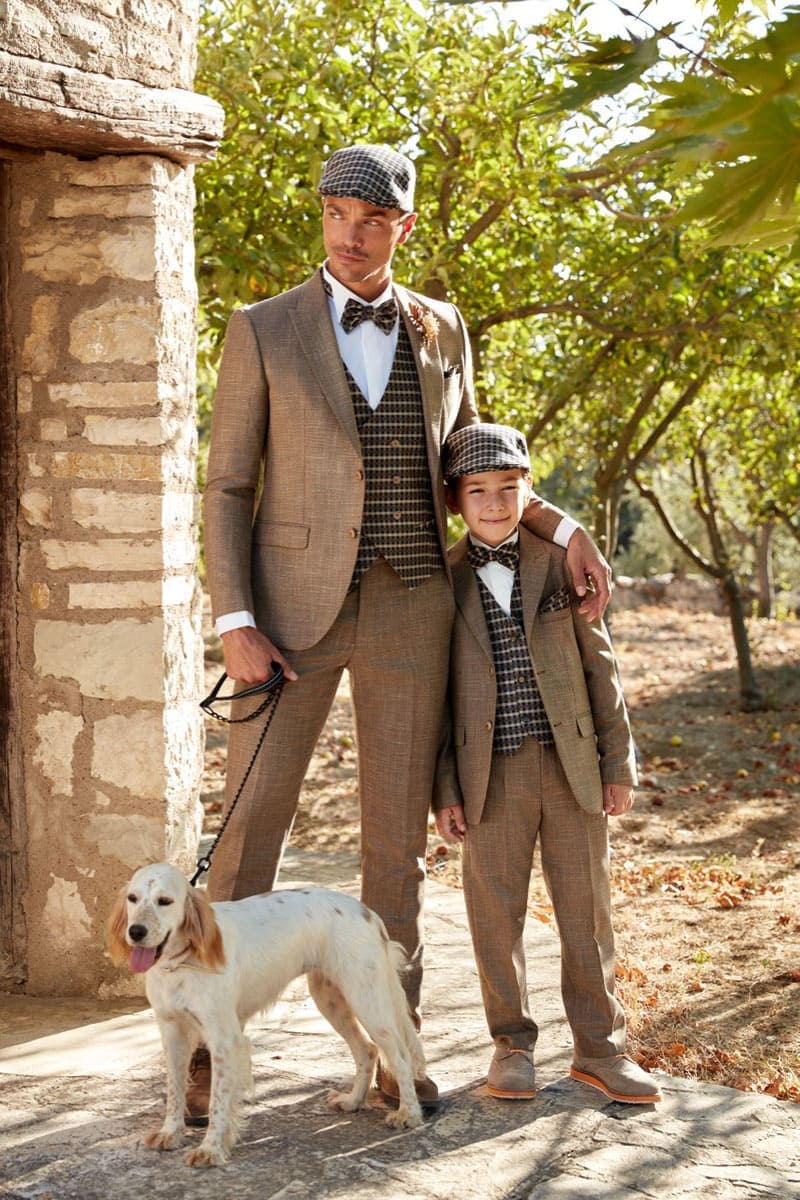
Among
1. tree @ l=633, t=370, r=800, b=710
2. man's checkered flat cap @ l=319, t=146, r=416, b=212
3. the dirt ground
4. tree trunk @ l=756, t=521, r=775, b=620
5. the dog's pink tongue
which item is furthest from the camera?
tree trunk @ l=756, t=521, r=775, b=620

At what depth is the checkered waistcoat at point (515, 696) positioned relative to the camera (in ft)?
10.5

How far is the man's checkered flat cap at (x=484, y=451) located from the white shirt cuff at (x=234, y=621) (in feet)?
1.98

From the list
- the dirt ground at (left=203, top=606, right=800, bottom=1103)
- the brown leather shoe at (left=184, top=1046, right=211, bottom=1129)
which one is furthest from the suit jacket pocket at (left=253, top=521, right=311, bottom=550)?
the dirt ground at (left=203, top=606, right=800, bottom=1103)

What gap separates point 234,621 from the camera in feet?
10.0

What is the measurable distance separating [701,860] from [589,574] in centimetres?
364

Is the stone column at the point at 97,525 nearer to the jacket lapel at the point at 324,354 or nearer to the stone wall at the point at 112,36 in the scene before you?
the stone wall at the point at 112,36

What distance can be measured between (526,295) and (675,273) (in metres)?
0.76

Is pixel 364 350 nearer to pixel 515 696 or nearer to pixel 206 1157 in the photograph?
pixel 515 696

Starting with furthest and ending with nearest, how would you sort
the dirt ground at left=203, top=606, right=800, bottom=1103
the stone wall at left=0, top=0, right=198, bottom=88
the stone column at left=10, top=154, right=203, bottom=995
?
the dirt ground at left=203, top=606, right=800, bottom=1103
the stone column at left=10, top=154, right=203, bottom=995
the stone wall at left=0, top=0, right=198, bottom=88

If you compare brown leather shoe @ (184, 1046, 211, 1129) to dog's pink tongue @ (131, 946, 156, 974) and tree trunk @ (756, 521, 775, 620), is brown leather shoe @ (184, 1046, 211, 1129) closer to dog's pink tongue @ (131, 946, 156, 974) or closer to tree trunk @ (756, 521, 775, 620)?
dog's pink tongue @ (131, 946, 156, 974)

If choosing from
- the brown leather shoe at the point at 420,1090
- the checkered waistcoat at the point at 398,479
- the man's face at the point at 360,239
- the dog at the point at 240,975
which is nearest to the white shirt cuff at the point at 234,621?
the checkered waistcoat at the point at 398,479

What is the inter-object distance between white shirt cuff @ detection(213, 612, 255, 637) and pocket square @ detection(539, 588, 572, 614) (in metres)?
0.70

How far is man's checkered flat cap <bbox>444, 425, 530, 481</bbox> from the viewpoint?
3176mm

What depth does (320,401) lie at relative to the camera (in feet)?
10.1
